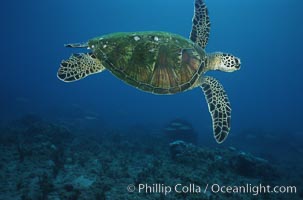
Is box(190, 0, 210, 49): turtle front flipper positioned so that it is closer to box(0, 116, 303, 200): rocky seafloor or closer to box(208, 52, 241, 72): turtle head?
box(208, 52, 241, 72): turtle head

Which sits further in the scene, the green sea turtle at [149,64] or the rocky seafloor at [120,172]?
the rocky seafloor at [120,172]

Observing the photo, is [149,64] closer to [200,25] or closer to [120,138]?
[200,25]

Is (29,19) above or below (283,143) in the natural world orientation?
above

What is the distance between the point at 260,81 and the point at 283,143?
136m

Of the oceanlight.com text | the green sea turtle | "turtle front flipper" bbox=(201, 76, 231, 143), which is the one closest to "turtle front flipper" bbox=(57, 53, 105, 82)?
the green sea turtle

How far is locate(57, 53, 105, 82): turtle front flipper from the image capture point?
5.49m

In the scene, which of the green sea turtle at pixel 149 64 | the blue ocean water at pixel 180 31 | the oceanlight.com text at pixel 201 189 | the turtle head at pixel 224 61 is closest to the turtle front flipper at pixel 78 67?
the green sea turtle at pixel 149 64

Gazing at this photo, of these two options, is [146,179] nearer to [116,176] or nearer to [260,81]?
[116,176]

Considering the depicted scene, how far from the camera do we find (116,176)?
24.2ft

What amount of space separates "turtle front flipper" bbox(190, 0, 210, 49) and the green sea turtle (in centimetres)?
139

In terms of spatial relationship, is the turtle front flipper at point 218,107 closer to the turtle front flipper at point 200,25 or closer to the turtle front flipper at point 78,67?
the turtle front flipper at point 200,25

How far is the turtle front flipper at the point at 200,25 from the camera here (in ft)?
23.7

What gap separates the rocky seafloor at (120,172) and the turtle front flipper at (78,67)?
2822 millimetres

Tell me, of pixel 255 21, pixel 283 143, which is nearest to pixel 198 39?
pixel 283 143
